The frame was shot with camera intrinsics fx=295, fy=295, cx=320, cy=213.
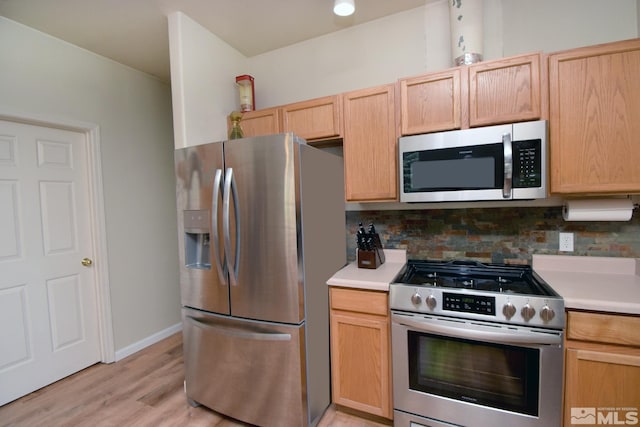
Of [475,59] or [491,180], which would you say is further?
[475,59]

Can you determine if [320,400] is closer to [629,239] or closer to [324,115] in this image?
[324,115]

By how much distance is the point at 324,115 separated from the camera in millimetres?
2162

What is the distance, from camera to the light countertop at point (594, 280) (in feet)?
4.40

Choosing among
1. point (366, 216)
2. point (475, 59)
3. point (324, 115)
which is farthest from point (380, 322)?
point (475, 59)

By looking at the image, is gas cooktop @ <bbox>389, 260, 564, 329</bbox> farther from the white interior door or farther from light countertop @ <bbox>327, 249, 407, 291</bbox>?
the white interior door

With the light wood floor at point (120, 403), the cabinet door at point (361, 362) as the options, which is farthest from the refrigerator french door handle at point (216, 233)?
the light wood floor at point (120, 403)

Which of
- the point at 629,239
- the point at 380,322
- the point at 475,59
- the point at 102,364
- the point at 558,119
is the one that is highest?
the point at 475,59

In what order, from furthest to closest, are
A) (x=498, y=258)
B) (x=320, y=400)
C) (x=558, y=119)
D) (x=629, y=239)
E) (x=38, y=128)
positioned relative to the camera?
(x=38, y=128), (x=498, y=258), (x=320, y=400), (x=629, y=239), (x=558, y=119)

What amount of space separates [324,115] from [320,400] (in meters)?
1.92

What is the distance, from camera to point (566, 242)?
1851mm

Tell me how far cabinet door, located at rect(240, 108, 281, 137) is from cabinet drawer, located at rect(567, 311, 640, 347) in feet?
6.99

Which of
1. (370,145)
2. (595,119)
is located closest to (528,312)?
(595,119)

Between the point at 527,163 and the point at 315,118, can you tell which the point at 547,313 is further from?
the point at 315,118

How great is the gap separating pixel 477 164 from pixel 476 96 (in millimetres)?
407
